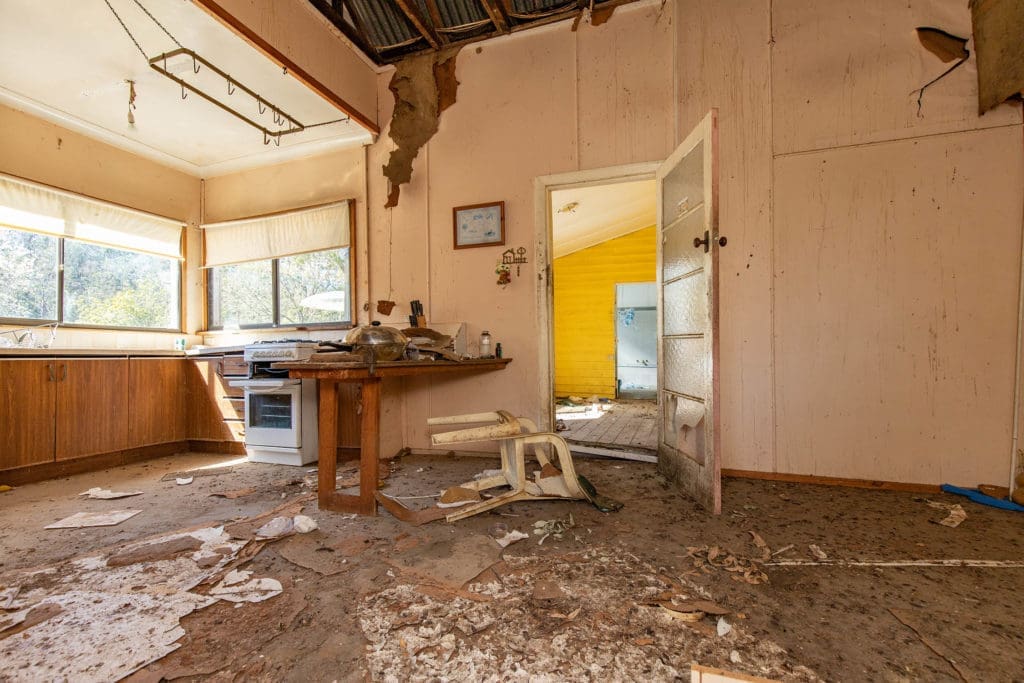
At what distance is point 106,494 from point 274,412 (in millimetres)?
1150

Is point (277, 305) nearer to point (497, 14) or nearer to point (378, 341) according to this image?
point (378, 341)

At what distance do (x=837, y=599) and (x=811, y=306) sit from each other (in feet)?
6.72

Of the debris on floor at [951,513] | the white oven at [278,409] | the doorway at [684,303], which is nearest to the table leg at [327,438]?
the white oven at [278,409]

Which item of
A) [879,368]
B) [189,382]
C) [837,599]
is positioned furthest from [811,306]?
[189,382]

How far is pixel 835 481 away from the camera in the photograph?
2873mm

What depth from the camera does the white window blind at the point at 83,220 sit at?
11.4ft

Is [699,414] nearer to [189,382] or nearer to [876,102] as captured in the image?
[876,102]

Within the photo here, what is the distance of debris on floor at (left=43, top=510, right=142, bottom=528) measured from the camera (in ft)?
7.63

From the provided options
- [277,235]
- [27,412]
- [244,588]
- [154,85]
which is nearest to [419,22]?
[154,85]

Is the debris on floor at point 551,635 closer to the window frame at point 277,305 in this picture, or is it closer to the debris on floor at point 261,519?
the debris on floor at point 261,519

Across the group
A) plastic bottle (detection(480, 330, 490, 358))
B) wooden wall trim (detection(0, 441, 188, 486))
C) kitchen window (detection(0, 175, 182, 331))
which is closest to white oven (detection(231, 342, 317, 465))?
wooden wall trim (detection(0, 441, 188, 486))

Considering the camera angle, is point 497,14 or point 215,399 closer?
point 497,14

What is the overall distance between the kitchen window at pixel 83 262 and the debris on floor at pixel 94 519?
225 cm

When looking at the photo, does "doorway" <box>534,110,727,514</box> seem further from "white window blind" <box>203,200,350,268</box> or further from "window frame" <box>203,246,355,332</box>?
"white window blind" <box>203,200,350,268</box>
